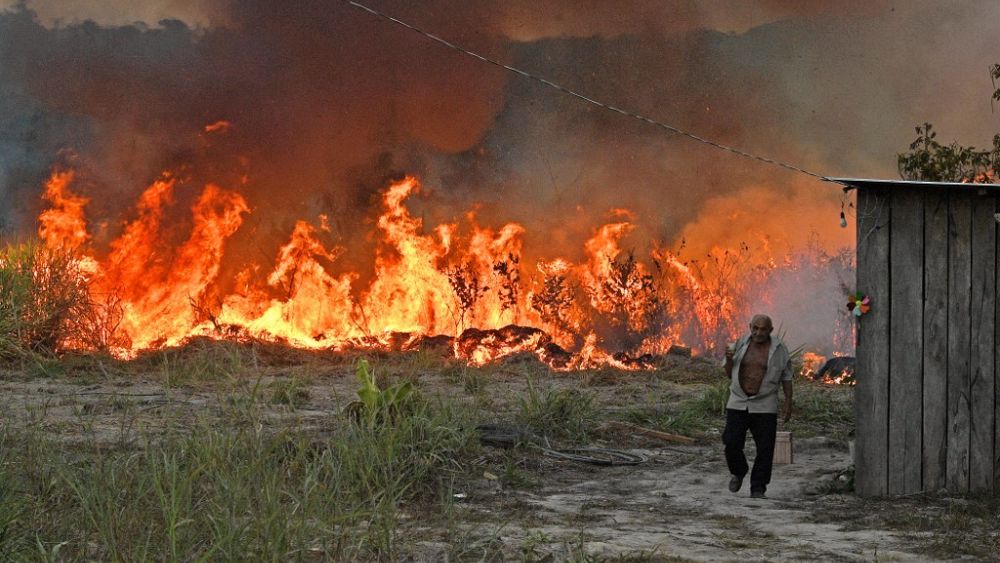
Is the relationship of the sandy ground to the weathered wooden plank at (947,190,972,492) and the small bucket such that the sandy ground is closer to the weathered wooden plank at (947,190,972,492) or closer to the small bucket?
the small bucket

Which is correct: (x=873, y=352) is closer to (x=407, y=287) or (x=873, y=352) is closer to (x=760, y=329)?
(x=760, y=329)

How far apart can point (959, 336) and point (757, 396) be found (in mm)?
1485

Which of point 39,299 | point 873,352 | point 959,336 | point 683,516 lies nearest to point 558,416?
point 683,516

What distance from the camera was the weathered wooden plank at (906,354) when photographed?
8.55 m

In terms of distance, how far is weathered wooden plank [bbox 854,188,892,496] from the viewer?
28.2ft

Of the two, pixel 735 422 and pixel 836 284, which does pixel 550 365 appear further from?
pixel 735 422

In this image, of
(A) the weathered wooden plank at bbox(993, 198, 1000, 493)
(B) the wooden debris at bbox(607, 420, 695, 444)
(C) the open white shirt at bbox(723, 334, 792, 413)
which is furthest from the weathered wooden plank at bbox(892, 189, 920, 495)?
(B) the wooden debris at bbox(607, 420, 695, 444)

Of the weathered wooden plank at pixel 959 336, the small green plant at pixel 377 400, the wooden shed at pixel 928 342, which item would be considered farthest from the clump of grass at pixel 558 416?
the weathered wooden plank at pixel 959 336

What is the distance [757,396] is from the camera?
8984 millimetres

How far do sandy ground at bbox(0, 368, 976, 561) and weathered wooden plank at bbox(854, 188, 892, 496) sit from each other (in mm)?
275

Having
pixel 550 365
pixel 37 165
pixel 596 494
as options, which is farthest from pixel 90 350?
pixel 596 494

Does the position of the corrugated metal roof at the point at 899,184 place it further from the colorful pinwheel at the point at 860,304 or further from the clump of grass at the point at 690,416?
the clump of grass at the point at 690,416

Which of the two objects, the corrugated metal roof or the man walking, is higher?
the corrugated metal roof

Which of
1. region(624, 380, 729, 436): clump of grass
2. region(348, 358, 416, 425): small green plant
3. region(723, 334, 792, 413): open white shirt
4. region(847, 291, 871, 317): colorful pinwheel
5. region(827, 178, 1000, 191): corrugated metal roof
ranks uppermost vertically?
region(827, 178, 1000, 191): corrugated metal roof
